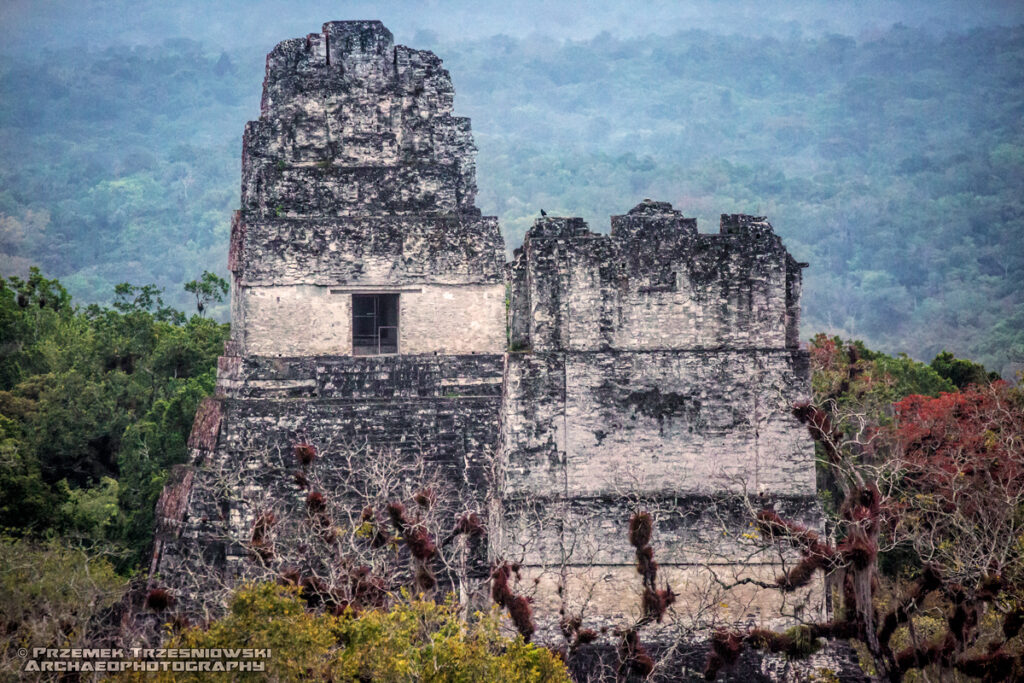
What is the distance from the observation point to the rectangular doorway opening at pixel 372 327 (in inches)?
702

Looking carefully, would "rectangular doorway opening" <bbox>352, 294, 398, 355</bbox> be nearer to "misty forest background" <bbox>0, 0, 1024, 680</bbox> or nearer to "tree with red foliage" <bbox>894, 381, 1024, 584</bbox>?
"misty forest background" <bbox>0, 0, 1024, 680</bbox>

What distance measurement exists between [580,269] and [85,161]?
76.8 meters

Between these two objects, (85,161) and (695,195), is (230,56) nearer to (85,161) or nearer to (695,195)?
(85,161)

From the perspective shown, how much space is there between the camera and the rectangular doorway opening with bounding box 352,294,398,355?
1783cm

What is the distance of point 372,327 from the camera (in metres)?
17.9

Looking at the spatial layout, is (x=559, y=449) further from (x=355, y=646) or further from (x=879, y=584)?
(x=355, y=646)

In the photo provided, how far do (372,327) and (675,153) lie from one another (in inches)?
3016

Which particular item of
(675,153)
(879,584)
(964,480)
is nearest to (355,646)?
(879,584)

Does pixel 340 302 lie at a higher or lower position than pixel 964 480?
higher

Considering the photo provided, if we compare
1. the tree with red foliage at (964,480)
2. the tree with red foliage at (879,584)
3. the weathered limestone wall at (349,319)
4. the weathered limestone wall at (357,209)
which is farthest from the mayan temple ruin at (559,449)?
the tree with red foliage at (964,480)

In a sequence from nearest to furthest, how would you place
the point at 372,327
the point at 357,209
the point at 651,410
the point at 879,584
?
the point at 879,584, the point at 651,410, the point at 357,209, the point at 372,327

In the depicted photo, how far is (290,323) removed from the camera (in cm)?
1711

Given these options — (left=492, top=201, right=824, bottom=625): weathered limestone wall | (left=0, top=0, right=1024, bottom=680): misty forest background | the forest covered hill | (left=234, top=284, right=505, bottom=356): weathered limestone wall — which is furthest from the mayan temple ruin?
the forest covered hill

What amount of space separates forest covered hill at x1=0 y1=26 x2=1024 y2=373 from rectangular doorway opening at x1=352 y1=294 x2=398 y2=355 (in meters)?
27.1
